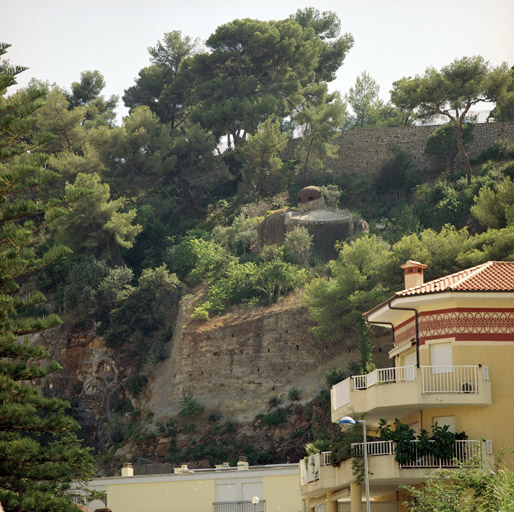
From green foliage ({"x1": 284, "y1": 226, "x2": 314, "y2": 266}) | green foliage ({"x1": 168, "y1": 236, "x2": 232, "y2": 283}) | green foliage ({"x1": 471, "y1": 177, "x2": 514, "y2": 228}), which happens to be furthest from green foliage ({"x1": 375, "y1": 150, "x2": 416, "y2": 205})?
green foliage ({"x1": 471, "y1": 177, "x2": 514, "y2": 228})

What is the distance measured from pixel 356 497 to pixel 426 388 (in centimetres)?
340

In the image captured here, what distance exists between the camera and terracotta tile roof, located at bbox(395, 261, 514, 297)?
28.2m

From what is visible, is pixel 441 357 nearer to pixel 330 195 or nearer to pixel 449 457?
pixel 449 457

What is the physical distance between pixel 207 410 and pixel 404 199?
20477 millimetres

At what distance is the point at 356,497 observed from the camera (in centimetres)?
2848

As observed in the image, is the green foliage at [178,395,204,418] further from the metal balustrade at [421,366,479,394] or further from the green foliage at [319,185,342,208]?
the metal balustrade at [421,366,479,394]

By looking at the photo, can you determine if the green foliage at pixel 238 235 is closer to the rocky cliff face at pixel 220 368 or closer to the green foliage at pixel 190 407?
the rocky cliff face at pixel 220 368

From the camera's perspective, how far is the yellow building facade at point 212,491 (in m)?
40.0

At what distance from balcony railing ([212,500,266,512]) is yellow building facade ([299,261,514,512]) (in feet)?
33.6

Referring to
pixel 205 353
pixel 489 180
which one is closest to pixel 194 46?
pixel 489 180

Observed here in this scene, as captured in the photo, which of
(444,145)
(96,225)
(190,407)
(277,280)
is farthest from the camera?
(444,145)

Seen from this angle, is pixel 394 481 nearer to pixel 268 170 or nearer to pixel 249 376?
pixel 249 376

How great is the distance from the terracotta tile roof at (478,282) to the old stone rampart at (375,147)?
3649cm

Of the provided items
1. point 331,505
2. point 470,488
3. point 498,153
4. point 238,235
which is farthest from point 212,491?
point 498,153
